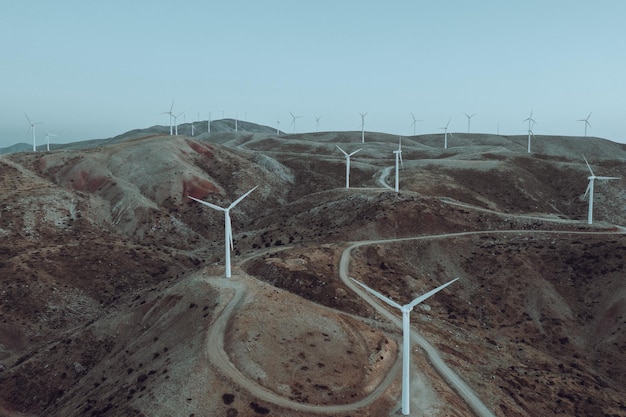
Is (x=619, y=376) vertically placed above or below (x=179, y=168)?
below

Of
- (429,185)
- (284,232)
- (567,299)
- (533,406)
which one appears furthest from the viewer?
(429,185)

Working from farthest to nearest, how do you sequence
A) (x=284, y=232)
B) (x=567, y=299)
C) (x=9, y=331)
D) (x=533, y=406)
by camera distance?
1. (x=284, y=232)
2. (x=567, y=299)
3. (x=9, y=331)
4. (x=533, y=406)

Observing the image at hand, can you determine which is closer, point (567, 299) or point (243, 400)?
point (243, 400)

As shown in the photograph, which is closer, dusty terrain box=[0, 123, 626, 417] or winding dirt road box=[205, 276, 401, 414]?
winding dirt road box=[205, 276, 401, 414]

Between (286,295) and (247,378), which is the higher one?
(286,295)

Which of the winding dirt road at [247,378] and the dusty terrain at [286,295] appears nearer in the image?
the winding dirt road at [247,378]

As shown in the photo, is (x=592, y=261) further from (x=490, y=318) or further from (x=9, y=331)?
(x=9, y=331)

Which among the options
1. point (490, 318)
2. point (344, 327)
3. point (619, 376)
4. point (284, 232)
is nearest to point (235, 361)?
point (344, 327)

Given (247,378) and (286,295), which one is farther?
(286,295)
